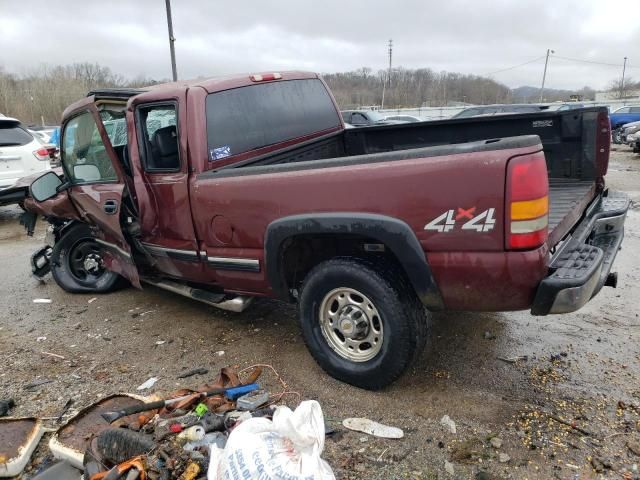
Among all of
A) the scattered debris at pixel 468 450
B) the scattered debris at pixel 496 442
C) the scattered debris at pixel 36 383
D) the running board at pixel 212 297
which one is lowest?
the scattered debris at pixel 36 383

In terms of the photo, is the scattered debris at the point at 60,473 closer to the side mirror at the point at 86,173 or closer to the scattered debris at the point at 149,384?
the scattered debris at the point at 149,384

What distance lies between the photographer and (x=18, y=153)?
8.88 meters

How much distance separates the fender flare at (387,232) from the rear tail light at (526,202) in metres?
0.47

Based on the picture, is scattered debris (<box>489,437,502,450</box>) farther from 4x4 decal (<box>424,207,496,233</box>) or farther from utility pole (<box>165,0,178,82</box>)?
utility pole (<box>165,0,178,82</box>)

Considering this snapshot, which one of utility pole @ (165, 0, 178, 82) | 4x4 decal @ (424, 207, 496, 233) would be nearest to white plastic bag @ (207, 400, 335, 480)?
4x4 decal @ (424, 207, 496, 233)

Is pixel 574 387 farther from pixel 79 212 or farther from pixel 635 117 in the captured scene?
pixel 635 117

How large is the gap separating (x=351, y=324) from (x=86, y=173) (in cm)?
302

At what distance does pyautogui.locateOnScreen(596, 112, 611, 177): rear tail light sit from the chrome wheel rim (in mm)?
2234

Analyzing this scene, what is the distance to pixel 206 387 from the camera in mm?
3125

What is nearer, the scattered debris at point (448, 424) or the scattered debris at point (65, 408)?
the scattered debris at point (448, 424)

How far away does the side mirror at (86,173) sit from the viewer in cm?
444

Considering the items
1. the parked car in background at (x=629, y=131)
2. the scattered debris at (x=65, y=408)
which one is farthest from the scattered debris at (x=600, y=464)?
the parked car in background at (x=629, y=131)

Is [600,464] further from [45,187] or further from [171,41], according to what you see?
[171,41]

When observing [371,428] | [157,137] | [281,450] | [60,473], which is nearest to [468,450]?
[371,428]
